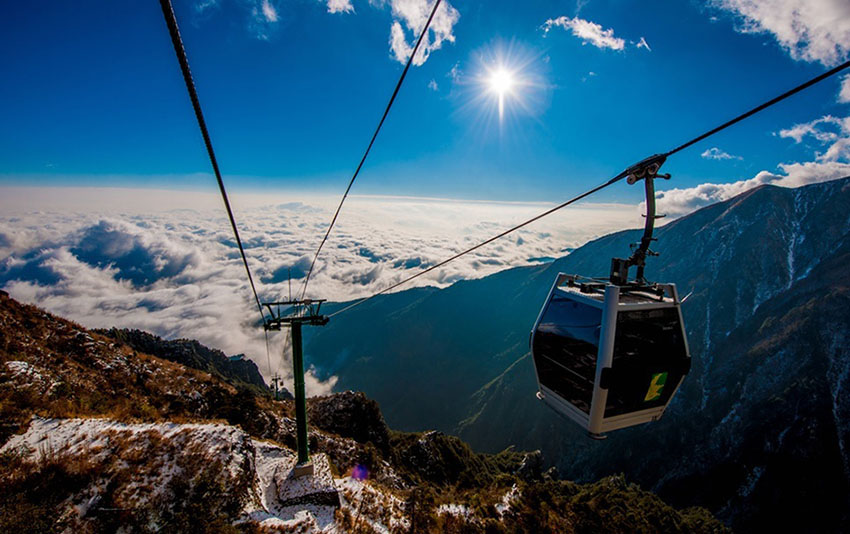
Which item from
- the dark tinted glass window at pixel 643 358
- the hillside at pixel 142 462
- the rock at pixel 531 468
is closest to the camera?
the dark tinted glass window at pixel 643 358

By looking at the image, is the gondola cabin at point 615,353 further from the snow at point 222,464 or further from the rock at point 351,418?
the rock at point 351,418

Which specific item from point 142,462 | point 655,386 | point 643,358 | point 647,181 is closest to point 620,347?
point 643,358

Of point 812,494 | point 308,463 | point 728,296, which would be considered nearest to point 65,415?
point 308,463

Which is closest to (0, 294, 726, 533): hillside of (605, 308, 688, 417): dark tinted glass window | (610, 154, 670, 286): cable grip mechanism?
(605, 308, 688, 417): dark tinted glass window

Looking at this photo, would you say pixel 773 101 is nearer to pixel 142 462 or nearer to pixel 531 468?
pixel 142 462

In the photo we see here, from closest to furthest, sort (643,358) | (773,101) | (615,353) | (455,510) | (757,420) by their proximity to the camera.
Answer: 1. (773,101)
2. (615,353)
3. (643,358)
4. (455,510)
5. (757,420)

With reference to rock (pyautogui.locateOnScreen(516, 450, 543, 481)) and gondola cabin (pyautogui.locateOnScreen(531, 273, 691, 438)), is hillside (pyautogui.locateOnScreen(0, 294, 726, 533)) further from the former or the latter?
rock (pyautogui.locateOnScreen(516, 450, 543, 481))

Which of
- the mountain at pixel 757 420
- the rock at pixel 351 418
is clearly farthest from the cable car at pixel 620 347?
the mountain at pixel 757 420

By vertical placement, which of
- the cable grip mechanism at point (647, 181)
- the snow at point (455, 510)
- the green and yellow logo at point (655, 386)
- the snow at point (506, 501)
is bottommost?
the snow at point (506, 501)
